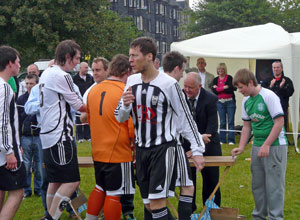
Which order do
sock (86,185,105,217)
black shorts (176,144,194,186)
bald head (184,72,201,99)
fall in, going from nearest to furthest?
1. black shorts (176,144,194,186)
2. sock (86,185,105,217)
3. bald head (184,72,201,99)

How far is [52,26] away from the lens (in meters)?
33.4

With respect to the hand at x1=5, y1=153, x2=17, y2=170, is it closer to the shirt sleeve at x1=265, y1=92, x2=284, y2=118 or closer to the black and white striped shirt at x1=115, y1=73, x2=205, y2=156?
the black and white striped shirt at x1=115, y1=73, x2=205, y2=156

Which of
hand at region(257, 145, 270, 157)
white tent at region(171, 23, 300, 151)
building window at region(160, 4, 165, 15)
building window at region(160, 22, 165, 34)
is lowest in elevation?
hand at region(257, 145, 270, 157)

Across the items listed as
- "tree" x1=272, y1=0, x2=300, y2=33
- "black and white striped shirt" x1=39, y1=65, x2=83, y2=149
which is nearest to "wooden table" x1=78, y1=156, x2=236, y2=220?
"black and white striped shirt" x1=39, y1=65, x2=83, y2=149

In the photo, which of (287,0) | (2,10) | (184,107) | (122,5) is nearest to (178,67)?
(184,107)

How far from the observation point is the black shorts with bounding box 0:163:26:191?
17.2ft

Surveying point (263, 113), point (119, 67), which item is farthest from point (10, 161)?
point (263, 113)

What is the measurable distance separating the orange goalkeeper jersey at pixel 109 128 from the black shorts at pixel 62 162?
301 millimetres

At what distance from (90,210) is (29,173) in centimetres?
280

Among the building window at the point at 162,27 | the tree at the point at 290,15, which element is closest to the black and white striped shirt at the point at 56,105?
the tree at the point at 290,15

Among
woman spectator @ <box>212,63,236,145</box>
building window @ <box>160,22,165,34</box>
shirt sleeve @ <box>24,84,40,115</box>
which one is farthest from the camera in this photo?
building window @ <box>160,22,165,34</box>

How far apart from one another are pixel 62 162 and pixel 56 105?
2.05ft

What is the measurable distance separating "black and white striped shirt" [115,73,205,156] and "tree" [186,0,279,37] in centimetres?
4622

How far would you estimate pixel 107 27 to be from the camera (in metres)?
35.5
